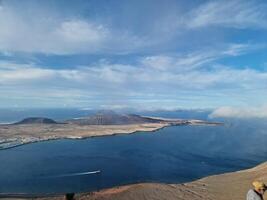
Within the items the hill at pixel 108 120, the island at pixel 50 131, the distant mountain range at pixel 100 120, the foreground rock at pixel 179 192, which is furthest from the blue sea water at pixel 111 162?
the hill at pixel 108 120

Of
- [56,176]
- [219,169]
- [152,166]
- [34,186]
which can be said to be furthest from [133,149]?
[34,186]

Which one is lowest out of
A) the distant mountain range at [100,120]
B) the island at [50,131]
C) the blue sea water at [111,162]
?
the blue sea water at [111,162]

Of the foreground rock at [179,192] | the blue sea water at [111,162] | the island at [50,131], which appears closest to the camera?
the foreground rock at [179,192]

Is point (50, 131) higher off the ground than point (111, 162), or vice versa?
point (50, 131)

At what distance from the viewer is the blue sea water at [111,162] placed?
1180 inches

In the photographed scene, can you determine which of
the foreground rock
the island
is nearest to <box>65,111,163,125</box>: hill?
the island

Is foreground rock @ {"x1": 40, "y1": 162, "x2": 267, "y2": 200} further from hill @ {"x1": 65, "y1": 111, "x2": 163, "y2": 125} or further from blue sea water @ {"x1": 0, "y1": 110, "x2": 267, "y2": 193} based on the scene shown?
hill @ {"x1": 65, "y1": 111, "x2": 163, "y2": 125}

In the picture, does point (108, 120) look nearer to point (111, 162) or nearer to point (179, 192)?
point (111, 162)

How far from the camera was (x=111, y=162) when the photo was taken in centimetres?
4112

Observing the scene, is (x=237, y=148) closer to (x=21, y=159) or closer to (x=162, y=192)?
(x=21, y=159)

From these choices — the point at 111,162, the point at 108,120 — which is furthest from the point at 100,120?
the point at 111,162

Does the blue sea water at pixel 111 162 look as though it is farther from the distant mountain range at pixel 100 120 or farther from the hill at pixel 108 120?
the hill at pixel 108 120

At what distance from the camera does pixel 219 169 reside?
126 ft

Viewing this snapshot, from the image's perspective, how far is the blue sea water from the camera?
29981 millimetres
